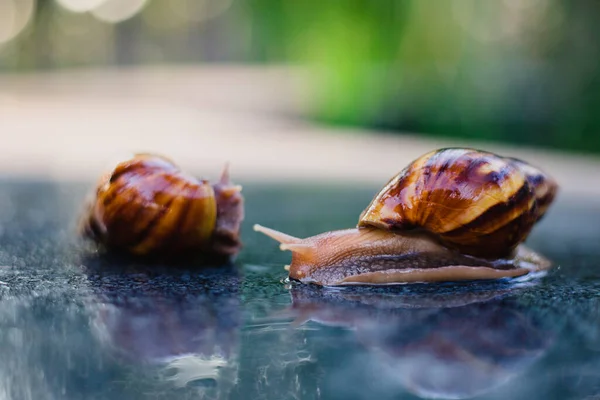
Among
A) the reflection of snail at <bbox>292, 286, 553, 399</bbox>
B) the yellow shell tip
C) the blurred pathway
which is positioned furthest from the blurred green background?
the reflection of snail at <bbox>292, 286, 553, 399</bbox>

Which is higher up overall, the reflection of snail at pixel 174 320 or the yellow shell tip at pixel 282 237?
the yellow shell tip at pixel 282 237

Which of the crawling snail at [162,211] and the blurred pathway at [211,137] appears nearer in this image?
the crawling snail at [162,211]

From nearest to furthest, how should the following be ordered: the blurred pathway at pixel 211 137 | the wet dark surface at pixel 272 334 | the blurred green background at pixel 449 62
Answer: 1. the wet dark surface at pixel 272 334
2. the blurred pathway at pixel 211 137
3. the blurred green background at pixel 449 62

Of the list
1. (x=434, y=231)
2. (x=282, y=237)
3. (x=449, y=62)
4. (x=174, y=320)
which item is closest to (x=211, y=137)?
(x=449, y=62)

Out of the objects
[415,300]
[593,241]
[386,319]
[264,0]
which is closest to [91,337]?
[386,319]

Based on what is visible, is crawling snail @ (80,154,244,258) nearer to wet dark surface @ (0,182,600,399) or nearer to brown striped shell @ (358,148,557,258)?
wet dark surface @ (0,182,600,399)

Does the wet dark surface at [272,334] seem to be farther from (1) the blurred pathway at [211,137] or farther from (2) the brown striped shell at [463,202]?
(1) the blurred pathway at [211,137]

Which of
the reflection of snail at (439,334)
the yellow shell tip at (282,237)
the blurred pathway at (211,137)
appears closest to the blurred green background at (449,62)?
the blurred pathway at (211,137)

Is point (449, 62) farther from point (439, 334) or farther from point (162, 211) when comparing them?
point (439, 334)
